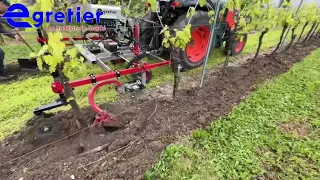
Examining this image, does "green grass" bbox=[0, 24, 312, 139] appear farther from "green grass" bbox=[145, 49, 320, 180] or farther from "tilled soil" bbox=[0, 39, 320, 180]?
"green grass" bbox=[145, 49, 320, 180]

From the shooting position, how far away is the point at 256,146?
2.56 m

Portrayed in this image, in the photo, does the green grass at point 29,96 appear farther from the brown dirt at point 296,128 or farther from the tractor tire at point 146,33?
the brown dirt at point 296,128

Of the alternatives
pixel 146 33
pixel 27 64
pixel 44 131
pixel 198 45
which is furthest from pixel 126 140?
pixel 27 64

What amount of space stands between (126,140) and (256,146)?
154 centimetres

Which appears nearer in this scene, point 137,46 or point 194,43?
point 137,46

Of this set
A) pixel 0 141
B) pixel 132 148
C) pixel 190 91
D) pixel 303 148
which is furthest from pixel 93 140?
pixel 303 148

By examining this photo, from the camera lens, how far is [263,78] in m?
4.33

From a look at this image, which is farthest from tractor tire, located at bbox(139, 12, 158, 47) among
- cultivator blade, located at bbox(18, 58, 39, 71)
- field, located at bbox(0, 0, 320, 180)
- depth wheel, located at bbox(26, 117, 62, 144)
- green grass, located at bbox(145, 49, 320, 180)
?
depth wheel, located at bbox(26, 117, 62, 144)

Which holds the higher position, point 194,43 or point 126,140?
point 194,43

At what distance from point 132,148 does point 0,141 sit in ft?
5.55

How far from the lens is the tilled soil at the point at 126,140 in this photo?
81.0 inches

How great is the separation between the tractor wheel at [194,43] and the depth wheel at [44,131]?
2.35 metres

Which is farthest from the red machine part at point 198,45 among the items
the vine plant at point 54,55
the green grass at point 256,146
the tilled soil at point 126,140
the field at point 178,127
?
the vine plant at point 54,55

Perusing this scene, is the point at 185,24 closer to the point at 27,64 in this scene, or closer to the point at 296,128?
the point at 296,128
